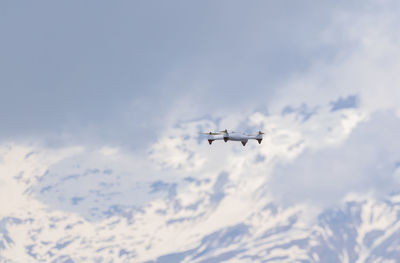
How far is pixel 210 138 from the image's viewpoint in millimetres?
85062

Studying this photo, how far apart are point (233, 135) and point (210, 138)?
9.27 feet

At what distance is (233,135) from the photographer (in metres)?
86.4

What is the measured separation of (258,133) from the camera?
297 feet

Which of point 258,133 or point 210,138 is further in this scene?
point 258,133

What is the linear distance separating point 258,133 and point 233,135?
509 centimetres

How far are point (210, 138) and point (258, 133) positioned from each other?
7.72 metres
